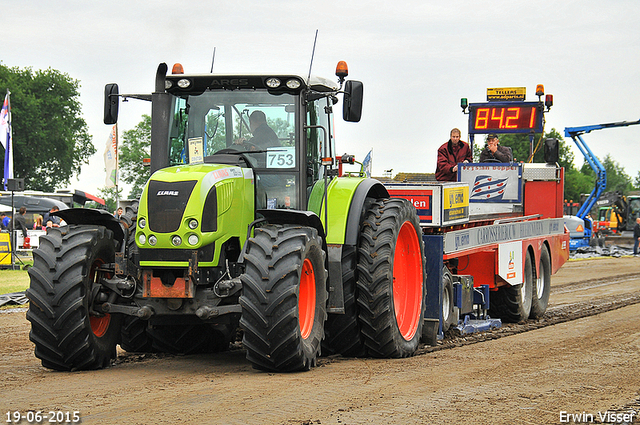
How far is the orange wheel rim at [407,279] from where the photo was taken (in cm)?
929

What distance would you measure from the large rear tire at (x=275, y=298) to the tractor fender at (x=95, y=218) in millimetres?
1519

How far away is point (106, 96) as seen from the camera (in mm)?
8102

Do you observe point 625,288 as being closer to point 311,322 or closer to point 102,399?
point 311,322

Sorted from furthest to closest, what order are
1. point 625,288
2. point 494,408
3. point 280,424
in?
point 625,288 → point 494,408 → point 280,424

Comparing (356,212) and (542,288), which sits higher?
(356,212)

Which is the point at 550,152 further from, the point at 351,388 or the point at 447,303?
the point at 351,388

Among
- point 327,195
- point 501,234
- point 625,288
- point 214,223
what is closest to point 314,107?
point 327,195

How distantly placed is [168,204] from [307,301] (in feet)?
5.04

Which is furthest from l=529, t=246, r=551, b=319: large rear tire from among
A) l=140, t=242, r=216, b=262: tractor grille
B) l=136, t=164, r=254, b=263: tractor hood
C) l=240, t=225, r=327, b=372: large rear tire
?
l=140, t=242, r=216, b=262: tractor grille

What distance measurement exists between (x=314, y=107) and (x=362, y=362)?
2569 mm

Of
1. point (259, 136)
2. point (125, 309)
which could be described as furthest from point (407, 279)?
point (125, 309)

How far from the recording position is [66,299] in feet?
22.9

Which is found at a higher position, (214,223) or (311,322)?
(214,223)

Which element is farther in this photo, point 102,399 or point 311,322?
point 311,322
